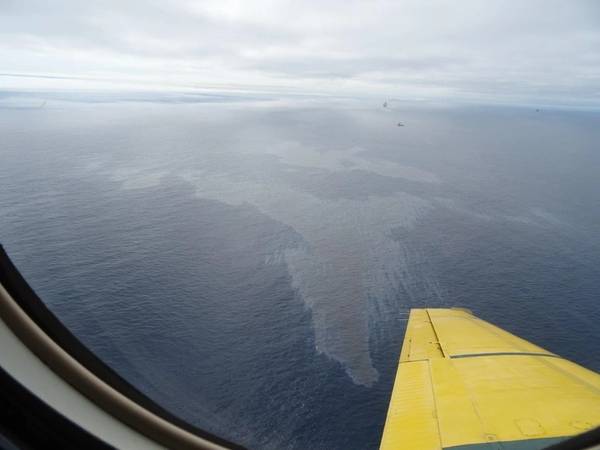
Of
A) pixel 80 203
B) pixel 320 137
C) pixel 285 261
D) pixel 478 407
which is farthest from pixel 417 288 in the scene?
pixel 320 137

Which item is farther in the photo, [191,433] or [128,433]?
[191,433]

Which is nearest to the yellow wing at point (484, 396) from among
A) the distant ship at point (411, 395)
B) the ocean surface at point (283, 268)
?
the distant ship at point (411, 395)

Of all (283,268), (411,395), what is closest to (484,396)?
(411,395)

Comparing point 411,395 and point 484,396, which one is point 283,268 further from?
point 484,396

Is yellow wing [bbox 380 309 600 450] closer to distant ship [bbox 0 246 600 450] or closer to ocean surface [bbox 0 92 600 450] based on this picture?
distant ship [bbox 0 246 600 450]

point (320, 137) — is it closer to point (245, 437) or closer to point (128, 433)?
point (245, 437)

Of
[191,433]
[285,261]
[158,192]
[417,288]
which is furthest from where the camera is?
[158,192]

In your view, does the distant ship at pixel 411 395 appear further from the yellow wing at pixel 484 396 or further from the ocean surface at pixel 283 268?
the ocean surface at pixel 283 268
